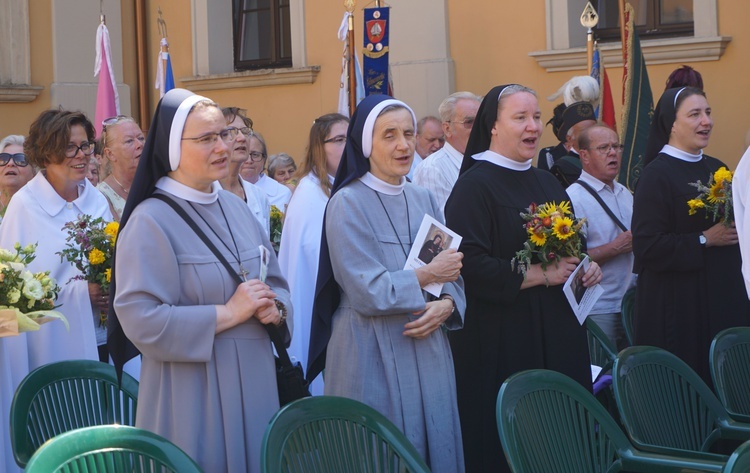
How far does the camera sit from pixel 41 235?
5.60 meters

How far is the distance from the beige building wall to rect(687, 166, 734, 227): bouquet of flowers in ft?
11.6

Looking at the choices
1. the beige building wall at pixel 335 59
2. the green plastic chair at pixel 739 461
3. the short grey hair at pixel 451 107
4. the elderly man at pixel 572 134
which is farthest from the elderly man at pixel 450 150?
the green plastic chair at pixel 739 461

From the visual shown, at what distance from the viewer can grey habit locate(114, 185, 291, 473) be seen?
3.82 m

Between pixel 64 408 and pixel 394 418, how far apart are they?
129 centimetres

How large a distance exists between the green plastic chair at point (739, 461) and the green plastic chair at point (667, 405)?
83 cm

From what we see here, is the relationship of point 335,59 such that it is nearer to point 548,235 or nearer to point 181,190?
point 548,235

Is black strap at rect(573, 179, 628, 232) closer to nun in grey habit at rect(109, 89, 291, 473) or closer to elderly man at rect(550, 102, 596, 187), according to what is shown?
elderly man at rect(550, 102, 596, 187)

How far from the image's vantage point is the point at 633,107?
329 inches

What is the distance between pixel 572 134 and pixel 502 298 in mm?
3302

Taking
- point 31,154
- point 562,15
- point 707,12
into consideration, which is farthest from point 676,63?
point 31,154

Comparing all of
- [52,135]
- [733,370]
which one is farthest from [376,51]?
[733,370]

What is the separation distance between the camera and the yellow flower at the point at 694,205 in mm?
5879

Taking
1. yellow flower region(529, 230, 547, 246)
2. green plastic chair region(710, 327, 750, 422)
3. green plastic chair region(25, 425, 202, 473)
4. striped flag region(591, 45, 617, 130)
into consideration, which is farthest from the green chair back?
striped flag region(591, 45, 617, 130)

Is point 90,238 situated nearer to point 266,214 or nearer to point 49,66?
point 266,214
